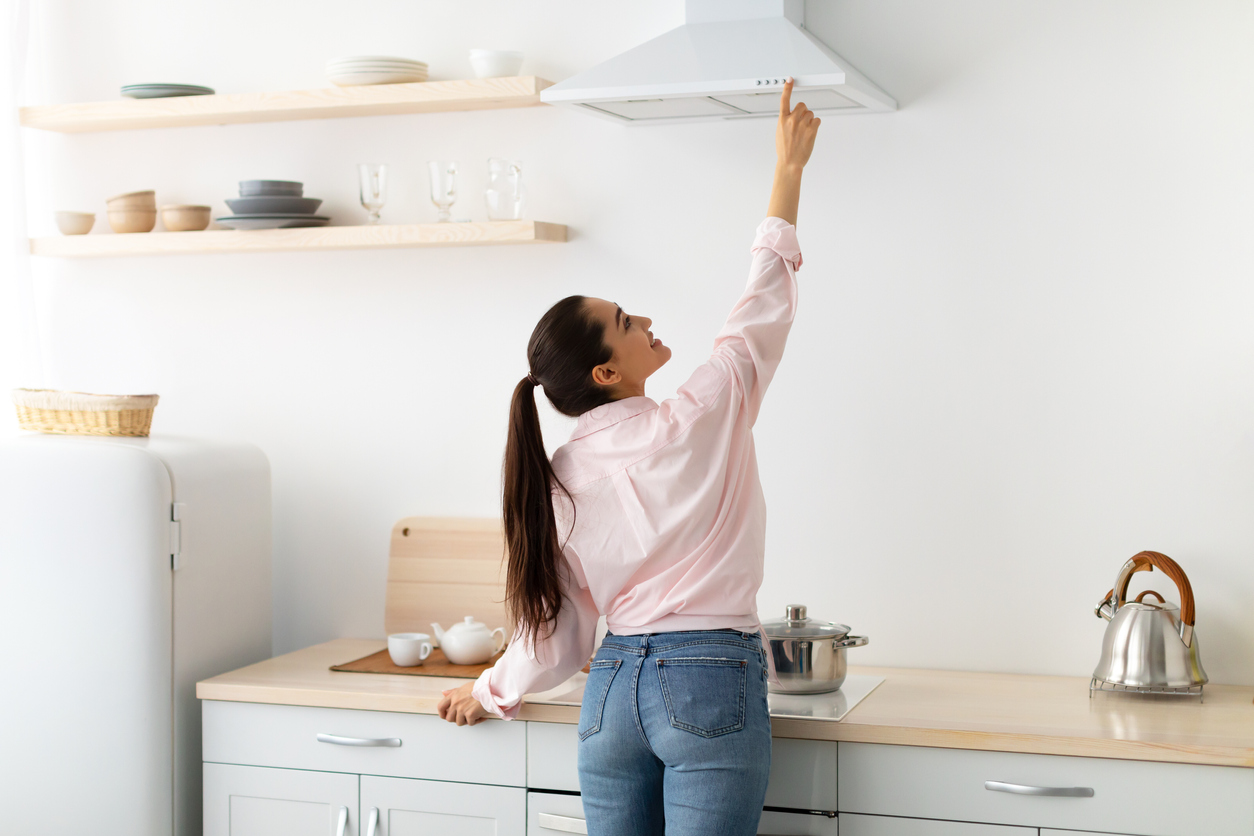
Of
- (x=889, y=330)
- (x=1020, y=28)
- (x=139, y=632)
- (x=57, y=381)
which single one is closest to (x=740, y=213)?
(x=889, y=330)

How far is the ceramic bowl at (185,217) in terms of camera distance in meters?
2.74

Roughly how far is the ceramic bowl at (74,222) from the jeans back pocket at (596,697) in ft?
5.95

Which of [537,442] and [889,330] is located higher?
[889,330]

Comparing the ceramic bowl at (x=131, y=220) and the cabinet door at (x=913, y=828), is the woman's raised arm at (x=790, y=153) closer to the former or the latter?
the cabinet door at (x=913, y=828)

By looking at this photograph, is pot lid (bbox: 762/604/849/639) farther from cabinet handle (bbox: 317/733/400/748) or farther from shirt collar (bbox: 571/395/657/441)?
cabinet handle (bbox: 317/733/400/748)

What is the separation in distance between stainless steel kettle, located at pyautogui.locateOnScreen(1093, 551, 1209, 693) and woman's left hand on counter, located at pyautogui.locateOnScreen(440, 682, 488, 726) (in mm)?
1107

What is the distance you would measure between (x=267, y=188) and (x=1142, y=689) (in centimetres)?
204

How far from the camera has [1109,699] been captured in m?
2.12

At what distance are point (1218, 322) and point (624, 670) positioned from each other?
135 cm

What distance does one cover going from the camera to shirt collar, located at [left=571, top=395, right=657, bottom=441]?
1.77 meters

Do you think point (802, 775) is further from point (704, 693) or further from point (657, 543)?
point (657, 543)

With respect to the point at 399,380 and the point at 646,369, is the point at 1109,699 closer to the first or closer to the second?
the point at 646,369

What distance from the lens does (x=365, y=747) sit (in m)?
2.22

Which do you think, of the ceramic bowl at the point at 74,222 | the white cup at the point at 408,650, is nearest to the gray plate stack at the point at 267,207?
the ceramic bowl at the point at 74,222
